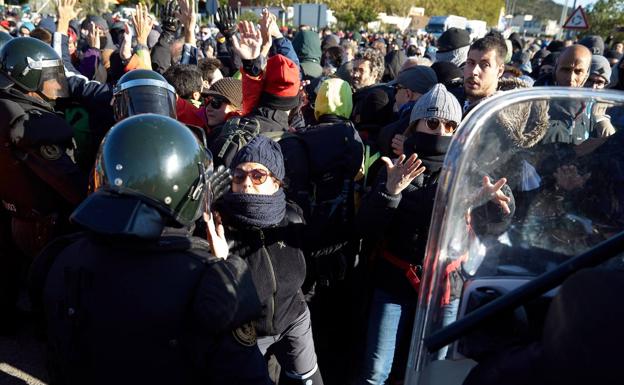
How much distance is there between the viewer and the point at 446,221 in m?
1.37

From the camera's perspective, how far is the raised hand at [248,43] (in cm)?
334

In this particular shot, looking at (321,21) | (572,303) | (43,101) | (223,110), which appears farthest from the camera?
(321,21)

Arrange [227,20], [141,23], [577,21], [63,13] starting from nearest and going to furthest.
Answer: [227,20] → [141,23] → [63,13] → [577,21]

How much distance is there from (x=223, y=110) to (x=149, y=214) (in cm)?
226

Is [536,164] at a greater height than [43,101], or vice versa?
[536,164]

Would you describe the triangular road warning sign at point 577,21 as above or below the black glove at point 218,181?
below

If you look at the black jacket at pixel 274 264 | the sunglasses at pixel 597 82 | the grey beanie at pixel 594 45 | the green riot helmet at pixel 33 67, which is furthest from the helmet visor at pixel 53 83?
the grey beanie at pixel 594 45

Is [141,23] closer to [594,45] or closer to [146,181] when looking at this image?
[146,181]

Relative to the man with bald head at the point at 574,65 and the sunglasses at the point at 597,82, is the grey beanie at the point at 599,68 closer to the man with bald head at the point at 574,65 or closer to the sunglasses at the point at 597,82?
the sunglasses at the point at 597,82

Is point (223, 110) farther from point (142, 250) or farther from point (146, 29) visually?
point (142, 250)

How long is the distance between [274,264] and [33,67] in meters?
1.94

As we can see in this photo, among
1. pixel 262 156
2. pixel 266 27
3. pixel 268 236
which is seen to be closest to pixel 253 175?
pixel 262 156

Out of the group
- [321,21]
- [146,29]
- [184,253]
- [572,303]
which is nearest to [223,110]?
[146,29]

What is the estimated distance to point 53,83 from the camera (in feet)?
10.3
